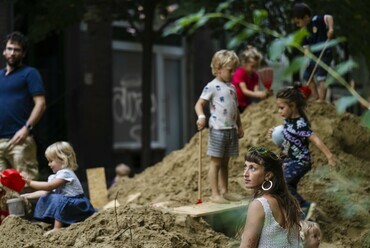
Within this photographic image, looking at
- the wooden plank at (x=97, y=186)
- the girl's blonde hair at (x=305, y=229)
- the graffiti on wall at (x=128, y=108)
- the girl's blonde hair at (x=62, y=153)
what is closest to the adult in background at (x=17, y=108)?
the girl's blonde hair at (x=62, y=153)

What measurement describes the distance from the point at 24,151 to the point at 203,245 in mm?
2422

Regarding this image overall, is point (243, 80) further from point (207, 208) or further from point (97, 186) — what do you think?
point (207, 208)

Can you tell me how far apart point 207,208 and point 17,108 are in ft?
7.28

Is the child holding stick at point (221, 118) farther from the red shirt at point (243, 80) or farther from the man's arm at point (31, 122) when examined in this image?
the red shirt at point (243, 80)

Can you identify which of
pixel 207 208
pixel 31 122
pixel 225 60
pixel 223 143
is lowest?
pixel 207 208

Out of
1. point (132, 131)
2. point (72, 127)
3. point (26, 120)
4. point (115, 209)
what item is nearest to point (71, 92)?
point (72, 127)

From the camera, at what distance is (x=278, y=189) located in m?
4.91

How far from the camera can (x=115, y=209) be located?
19.3 feet

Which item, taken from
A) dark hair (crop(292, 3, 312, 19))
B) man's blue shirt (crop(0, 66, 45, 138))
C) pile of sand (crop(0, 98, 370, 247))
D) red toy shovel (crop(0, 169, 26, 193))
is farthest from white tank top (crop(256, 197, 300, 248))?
dark hair (crop(292, 3, 312, 19))

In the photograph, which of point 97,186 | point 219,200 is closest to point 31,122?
point 97,186

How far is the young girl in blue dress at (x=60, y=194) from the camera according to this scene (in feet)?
21.7

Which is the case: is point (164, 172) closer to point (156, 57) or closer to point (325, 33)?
point (325, 33)

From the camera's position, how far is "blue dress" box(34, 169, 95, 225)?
663 centimetres

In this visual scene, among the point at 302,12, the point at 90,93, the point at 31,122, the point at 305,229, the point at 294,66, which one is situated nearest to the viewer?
the point at 294,66
